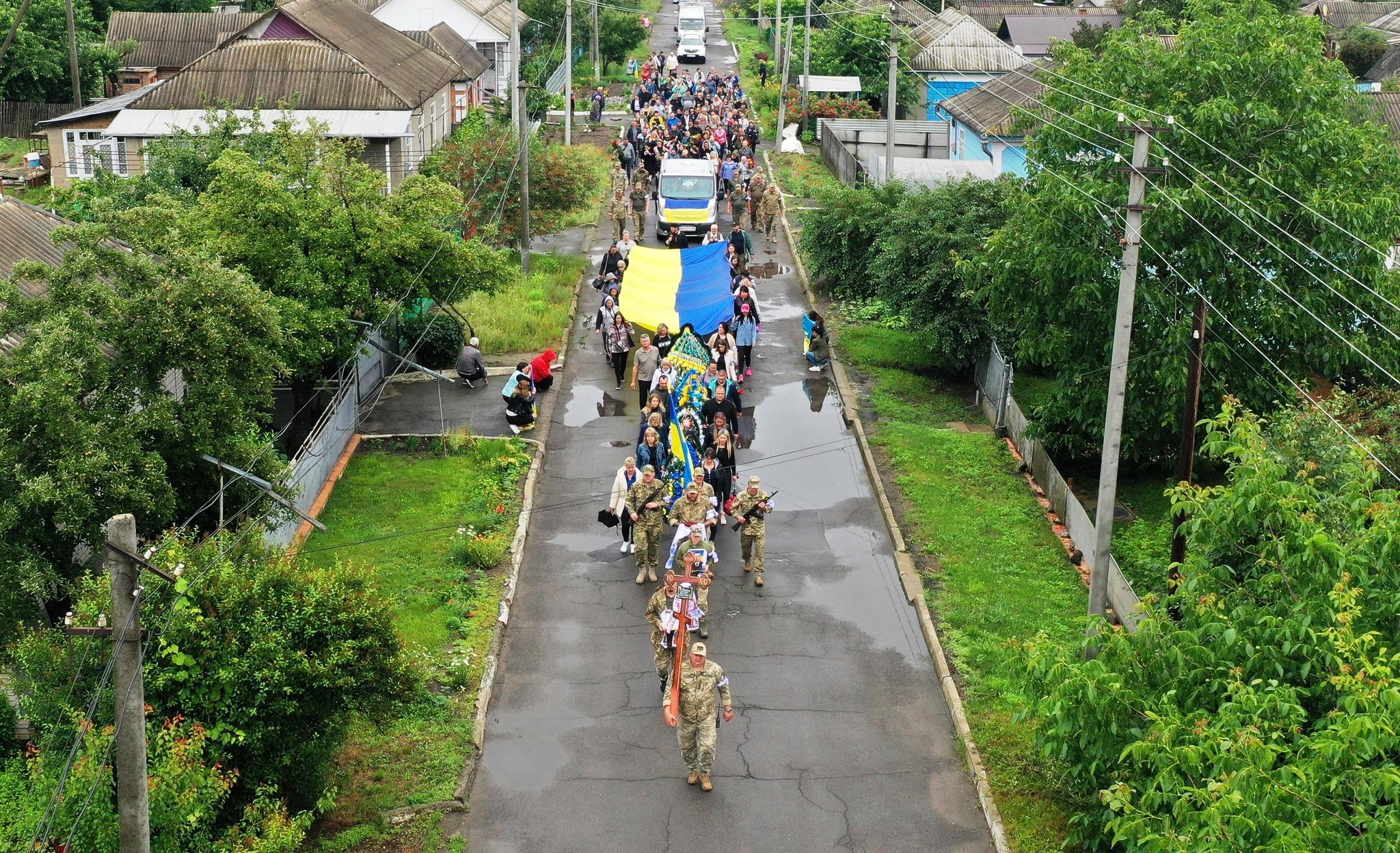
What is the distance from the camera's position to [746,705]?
15.5 m

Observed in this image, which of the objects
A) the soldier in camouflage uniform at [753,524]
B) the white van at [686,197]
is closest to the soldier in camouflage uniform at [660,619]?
the soldier in camouflage uniform at [753,524]

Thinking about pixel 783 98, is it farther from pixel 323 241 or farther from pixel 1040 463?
pixel 323 241

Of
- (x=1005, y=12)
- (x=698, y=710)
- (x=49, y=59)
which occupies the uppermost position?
(x=1005, y=12)

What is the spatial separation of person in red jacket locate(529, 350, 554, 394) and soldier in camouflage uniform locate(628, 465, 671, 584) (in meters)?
7.83

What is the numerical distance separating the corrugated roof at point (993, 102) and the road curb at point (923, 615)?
648 inches

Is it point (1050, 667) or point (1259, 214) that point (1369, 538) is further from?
point (1259, 214)

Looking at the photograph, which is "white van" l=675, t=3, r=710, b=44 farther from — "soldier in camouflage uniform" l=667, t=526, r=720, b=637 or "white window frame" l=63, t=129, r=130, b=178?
"soldier in camouflage uniform" l=667, t=526, r=720, b=637

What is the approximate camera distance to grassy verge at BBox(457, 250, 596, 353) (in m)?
28.7

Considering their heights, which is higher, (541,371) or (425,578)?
(541,371)

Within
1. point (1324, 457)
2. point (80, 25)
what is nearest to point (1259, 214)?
point (1324, 457)

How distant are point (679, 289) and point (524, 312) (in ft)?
12.7

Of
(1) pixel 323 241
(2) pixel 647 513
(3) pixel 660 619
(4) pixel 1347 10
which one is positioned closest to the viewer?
(3) pixel 660 619

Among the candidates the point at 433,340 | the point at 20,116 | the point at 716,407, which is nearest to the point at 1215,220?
the point at 716,407

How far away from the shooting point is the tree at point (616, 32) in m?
68.2
